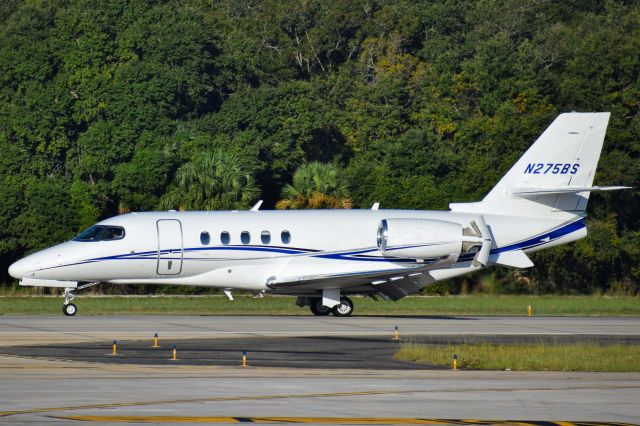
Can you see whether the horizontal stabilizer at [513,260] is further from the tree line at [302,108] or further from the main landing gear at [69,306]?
the main landing gear at [69,306]

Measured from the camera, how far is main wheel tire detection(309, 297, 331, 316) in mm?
39719

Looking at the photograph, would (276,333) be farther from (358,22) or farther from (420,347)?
(358,22)

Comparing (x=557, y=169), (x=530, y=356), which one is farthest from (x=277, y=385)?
(x=557, y=169)

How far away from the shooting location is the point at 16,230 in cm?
6084

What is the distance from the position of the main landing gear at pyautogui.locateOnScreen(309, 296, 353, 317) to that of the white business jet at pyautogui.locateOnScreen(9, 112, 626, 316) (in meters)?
0.04

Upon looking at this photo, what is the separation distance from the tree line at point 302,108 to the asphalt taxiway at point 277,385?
74.5 feet

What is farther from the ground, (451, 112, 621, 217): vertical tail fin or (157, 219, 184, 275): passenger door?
(451, 112, 621, 217): vertical tail fin

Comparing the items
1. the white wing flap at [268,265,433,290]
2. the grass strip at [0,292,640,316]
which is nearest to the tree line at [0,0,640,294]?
the grass strip at [0,292,640,316]

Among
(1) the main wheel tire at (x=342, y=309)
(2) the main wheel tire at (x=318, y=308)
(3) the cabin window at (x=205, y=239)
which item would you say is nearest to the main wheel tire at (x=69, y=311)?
(3) the cabin window at (x=205, y=239)

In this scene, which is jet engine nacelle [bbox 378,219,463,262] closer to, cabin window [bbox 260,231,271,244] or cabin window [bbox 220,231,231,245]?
cabin window [bbox 260,231,271,244]

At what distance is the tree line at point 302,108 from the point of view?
202 ft

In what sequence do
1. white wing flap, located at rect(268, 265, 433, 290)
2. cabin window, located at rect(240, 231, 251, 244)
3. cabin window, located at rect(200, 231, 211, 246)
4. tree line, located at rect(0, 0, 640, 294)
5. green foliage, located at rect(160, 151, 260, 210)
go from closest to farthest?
1. white wing flap, located at rect(268, 265, 433, 290)
2. cabin window, located at rect(200, 231, 211, 246)
3. cabin window, located at rect(240, 231, 251, 244)
4. green foliage, located at rect(160, 151, 260, 210)
5. tree line, located at rect(0, 0, 640, 294)

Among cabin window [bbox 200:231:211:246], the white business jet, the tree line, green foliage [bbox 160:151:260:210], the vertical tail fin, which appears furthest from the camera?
the tree line

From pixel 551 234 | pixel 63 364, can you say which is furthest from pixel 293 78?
pixel 63 364
